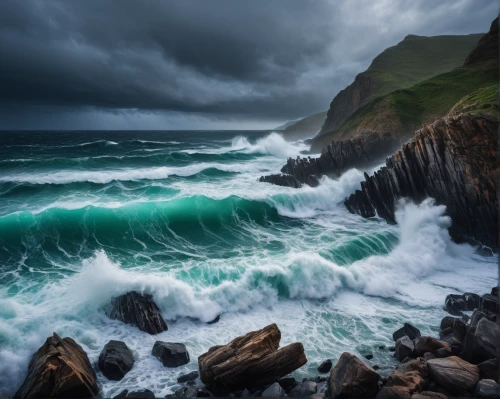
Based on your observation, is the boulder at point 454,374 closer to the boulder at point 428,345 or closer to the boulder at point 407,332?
the boulder at point 428,345

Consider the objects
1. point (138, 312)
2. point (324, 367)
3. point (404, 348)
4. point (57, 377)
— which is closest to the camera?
point (57, 377)

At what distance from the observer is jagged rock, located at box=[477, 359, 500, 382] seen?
726 cm

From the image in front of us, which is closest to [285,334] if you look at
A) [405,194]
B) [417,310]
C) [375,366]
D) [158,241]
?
[375,366]

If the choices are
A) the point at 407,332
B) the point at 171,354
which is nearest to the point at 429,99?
the point at 407,332

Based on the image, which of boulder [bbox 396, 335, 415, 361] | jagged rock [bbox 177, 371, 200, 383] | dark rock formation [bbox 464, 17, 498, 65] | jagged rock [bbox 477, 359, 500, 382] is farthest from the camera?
dark rock formation [bbox 464, 17, 498, 65]

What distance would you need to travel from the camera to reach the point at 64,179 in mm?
34031

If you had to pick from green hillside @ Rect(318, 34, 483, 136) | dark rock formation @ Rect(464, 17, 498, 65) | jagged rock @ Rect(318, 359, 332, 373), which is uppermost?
green hillside @ Rect(318, 34, 483, 136)

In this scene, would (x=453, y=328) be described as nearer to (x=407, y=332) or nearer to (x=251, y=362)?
(x=407, y=332)

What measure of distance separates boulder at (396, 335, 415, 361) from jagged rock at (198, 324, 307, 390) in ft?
11.6

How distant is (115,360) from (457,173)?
22946 mm

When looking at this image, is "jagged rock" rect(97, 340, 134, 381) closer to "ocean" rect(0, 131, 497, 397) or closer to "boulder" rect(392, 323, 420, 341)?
"ocean" rect(0, 131, 497, 397)

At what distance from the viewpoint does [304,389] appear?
7832 millimetres

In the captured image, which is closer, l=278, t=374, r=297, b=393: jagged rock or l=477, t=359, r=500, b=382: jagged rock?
l=477, t=359, r=500, b=382: jagged rock

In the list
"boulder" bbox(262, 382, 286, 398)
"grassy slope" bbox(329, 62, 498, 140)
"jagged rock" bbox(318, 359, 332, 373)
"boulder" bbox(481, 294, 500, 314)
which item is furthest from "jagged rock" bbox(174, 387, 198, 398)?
"grassy slope" bbox(329, 62, 498, 140)
